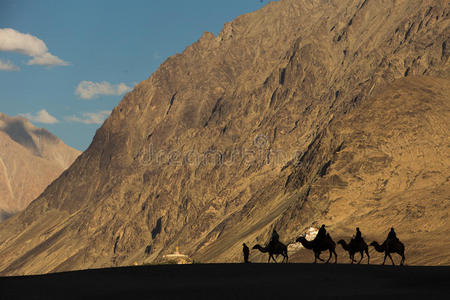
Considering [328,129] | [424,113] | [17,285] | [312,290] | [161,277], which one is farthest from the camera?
[328,129]

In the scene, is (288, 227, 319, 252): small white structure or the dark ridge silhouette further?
(288, 227, 319, 252): small white structure

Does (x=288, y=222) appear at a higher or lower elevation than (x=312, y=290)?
higher

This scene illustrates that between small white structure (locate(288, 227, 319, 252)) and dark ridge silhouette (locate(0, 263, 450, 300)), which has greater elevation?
small white structure (locate(288, 227, 319, 252))

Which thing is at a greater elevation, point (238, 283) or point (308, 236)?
point (308, 236)

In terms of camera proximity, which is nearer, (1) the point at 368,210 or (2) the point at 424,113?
(1) the point at 368,210

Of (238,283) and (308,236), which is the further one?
(308,236)

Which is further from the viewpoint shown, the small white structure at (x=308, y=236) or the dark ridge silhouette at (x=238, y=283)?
the small white structure at (x=308, y=236)

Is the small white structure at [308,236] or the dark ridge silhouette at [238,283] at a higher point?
the small white structure at [308,236]

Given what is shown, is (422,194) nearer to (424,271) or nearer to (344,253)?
(344,253)

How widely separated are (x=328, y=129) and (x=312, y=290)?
152 m

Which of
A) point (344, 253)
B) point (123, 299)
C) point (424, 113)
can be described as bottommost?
point (123, 299)

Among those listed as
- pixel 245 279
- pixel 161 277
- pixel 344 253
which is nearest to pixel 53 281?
pixel 161 277

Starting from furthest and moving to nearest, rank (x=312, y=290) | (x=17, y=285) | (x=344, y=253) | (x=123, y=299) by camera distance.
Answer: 1. (x=344, y=253)
2. (x=17, y=285)
3. (x=312, y=290)
4. (x=123, y=299)

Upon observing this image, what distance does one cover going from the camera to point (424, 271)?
3225cm
